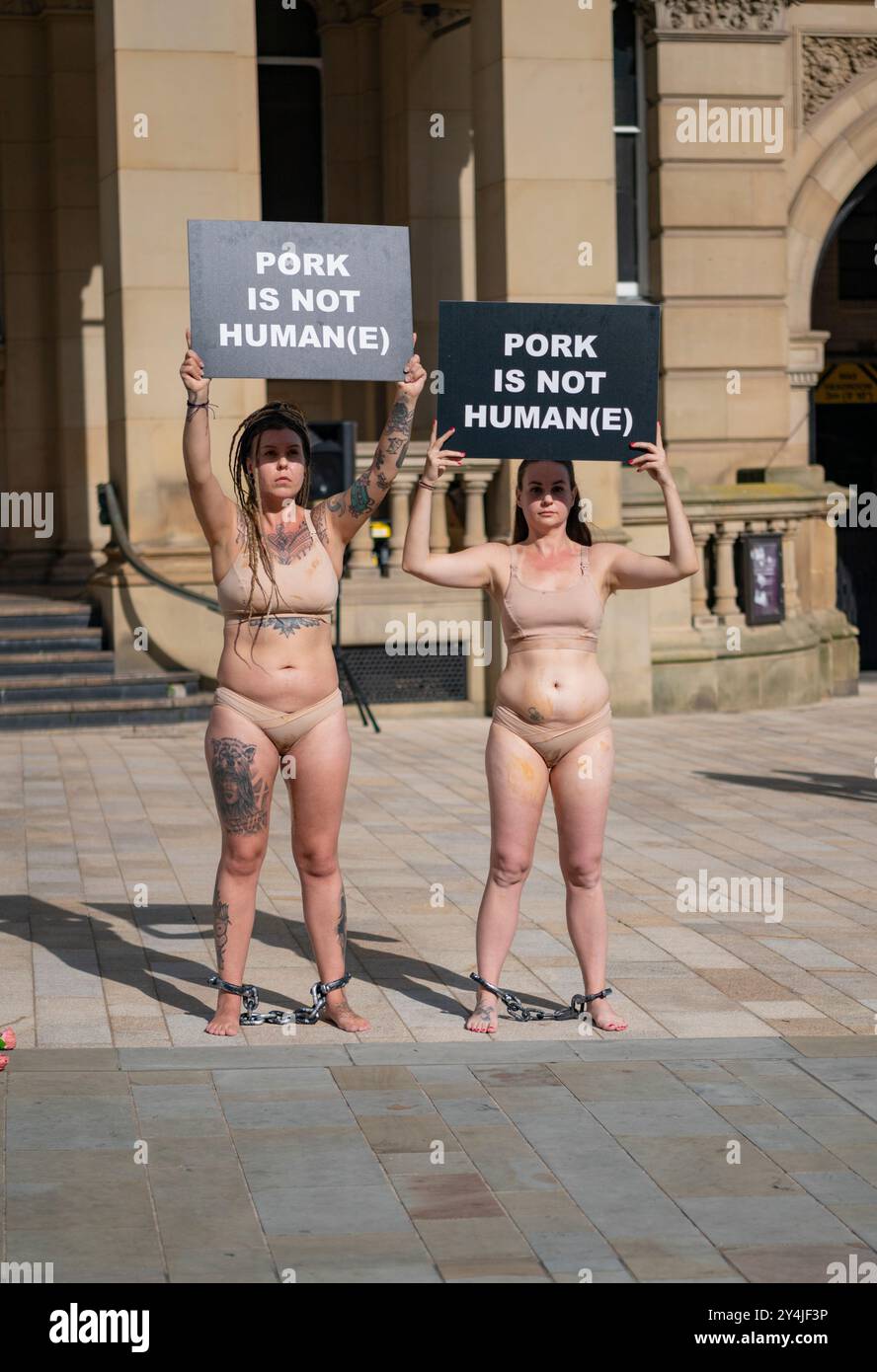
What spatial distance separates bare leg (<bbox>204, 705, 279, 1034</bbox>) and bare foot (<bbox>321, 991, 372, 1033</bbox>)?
0.31m

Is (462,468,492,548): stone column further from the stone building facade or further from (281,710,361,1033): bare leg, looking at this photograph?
(281,710,361,1033): bare leg

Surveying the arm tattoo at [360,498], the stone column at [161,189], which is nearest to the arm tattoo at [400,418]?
the arm tattoo at [360,498]

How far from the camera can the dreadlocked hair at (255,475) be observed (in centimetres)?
698

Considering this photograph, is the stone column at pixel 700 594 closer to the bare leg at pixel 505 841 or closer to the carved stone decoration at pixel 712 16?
the carved stone decoration at pixel 712 16

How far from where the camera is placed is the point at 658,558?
717cm

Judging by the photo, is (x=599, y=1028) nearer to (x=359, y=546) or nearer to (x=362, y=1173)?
(x=362, y=1173)

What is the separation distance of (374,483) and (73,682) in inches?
387

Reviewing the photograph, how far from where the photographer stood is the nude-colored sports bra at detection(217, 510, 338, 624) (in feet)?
22.9

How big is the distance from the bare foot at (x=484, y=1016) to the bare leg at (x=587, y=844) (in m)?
0.34

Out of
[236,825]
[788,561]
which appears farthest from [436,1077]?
[788,561]

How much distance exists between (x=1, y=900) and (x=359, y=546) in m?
8.50

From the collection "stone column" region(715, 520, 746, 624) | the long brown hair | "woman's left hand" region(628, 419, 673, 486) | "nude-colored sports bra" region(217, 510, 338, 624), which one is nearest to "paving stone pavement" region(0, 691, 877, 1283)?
"nude-colored sports bra" region(217, 510, 338, 624)
